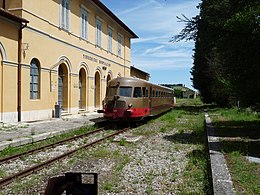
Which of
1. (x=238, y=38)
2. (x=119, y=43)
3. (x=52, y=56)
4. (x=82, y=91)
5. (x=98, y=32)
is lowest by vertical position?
(x=82, y=91)

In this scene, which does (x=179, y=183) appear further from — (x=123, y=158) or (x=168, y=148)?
(x=168, y=148)

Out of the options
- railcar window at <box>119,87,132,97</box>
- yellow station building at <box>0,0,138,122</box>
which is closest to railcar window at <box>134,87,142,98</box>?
railcar window at <box>119,87,132,97</box>

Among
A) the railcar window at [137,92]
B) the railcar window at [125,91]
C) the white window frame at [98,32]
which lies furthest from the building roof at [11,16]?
the white window frame at [98,32]

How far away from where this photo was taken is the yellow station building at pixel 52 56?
54.7ft

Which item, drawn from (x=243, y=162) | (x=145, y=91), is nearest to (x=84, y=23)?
(x=145, y=91)

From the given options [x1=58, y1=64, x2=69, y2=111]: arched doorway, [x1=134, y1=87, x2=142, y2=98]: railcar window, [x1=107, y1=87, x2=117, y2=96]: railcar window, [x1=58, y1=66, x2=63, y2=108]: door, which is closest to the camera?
[x1=134, y1=87, x2=142, y2=98]: railcar window

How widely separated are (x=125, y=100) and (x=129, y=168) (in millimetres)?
9344

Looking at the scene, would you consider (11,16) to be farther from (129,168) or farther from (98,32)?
(98,32)

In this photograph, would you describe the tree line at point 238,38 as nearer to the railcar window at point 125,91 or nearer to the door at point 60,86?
the railcar window at point 125,91

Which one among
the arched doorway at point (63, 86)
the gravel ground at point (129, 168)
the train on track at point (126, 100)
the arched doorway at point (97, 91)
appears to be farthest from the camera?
the arched doorway at point (97, 91)

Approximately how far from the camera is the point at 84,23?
25938 mm

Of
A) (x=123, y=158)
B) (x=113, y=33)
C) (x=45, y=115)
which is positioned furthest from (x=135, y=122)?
(x=113, y=33)

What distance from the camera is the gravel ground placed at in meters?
6.39

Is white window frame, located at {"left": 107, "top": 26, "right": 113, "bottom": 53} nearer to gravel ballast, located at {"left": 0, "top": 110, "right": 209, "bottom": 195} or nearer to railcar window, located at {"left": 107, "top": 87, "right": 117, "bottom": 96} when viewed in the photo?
railcar window, located at {"left": 107, "top": 87, "right": 117, "bottom": 96}
